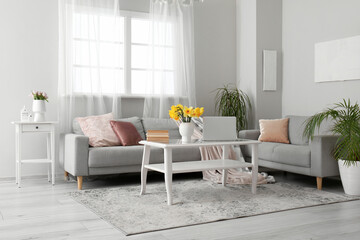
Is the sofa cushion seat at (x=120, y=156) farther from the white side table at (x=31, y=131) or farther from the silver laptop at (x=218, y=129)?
the silver laptop at (x=218, y=129)

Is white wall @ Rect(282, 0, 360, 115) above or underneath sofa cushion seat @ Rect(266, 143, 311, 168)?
above

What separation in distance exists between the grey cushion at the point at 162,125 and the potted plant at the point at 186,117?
59.2 inches

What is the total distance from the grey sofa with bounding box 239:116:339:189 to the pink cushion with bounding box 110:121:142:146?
158 cm

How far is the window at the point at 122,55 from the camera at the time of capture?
18.3ft

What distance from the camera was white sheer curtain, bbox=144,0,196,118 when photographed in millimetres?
6012

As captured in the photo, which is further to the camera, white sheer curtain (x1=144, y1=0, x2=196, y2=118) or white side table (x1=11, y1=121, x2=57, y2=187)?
white sheer curtain (x1=144, y1=0, x2=196, y2=118)

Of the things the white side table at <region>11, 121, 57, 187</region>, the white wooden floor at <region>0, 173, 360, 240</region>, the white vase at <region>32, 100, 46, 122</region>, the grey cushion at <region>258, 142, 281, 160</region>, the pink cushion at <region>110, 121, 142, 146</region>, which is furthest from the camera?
the grey cushion at <region>258, 142, 281, 160</region>

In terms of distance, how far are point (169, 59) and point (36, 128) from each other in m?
2.26

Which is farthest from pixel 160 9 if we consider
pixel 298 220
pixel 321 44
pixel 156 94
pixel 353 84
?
pixel 298 220

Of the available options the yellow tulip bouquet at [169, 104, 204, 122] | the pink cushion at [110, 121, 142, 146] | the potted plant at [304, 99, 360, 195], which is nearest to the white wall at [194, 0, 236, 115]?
the pink cushion at [110, 121, 142, 146]

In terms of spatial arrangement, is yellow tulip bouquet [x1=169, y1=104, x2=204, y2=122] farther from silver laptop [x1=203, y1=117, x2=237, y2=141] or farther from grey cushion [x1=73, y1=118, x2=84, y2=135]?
grey cushion [x1=73, y1=118, x2=84, y2=135]

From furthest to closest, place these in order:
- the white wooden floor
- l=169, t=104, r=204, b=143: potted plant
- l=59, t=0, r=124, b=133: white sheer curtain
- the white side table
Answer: l=59, t=0, r=124, b=133: white sheer curtain < the white side table < l=169, t=104, r=204, b=143: potted plant < the white wooden floor

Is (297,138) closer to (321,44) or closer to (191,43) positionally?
(321,44)

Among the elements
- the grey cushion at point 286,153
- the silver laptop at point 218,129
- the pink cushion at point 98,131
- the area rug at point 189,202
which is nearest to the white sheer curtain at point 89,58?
the pink cushion at point 98,131
